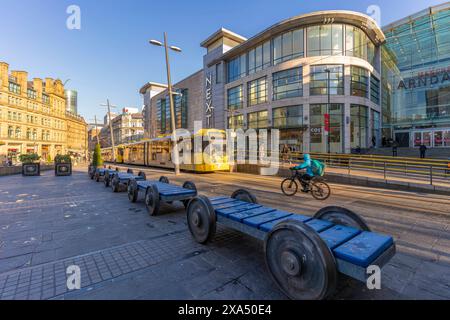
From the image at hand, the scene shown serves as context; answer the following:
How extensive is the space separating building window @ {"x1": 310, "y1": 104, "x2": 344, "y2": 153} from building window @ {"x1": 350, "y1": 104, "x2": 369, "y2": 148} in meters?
1.51

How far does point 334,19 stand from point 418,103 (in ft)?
62.6

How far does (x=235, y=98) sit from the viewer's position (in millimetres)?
33844

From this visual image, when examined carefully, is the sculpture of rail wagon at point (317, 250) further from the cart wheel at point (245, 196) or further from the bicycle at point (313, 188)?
the bicycle at point (313, 188)

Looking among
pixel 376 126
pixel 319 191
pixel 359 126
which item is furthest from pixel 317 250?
pixel 376 126

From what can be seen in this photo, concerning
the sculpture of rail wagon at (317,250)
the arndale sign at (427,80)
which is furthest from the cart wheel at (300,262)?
the arndale sign at (427,80)

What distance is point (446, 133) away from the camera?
80.8 feet

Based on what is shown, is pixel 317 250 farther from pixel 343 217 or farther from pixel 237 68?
pixel 237 68

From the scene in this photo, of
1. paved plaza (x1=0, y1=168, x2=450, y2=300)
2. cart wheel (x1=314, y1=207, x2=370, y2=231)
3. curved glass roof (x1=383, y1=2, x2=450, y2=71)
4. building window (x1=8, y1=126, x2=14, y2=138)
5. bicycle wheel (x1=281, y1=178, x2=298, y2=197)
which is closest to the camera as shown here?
paved plaza (x1=0, y1=168, x2=450, y2=300)

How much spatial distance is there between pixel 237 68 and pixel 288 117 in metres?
13.6

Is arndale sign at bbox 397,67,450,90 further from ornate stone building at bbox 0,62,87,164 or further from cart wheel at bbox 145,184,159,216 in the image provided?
ornate stone building at bbox 0,62,87,164

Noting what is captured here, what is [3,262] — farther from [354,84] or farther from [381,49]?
[381,49]

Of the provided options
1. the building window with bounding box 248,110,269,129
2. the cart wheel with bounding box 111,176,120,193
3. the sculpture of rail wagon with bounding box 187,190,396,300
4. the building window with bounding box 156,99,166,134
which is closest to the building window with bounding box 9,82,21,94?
the building window with bounding box 156,99,166,134

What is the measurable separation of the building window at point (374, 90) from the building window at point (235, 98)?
17720 mm

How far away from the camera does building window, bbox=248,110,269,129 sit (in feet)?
95.3
